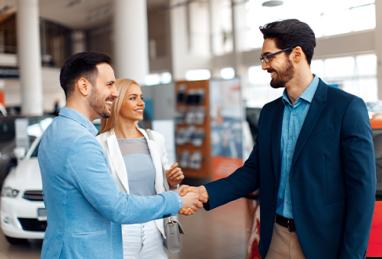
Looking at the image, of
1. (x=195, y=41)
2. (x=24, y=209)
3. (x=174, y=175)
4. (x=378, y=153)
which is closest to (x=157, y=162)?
(x=174, y=175)

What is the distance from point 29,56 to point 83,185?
16.3 m

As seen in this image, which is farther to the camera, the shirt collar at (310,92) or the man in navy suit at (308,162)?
the shirt collar at (310,92)

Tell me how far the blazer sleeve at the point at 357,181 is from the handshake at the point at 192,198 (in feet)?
2.13

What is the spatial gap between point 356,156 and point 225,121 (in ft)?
22.5

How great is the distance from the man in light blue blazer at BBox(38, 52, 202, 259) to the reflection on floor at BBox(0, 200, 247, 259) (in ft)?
10.5

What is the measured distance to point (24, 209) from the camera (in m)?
5.03

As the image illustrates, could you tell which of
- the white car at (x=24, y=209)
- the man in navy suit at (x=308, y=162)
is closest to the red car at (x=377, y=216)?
Result: the man in navy suit at (x=308, y=162)

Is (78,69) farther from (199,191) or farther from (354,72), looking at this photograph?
(354,72)

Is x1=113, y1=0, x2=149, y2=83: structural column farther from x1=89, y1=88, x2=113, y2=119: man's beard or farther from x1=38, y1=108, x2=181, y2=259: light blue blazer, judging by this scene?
x1=38, y1=108, x2=181, y2=259: light blue blazer

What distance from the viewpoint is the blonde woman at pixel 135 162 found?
8.19ft

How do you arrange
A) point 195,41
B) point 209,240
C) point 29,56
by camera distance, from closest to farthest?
point 209,240 → point 29,56 → point 195,41

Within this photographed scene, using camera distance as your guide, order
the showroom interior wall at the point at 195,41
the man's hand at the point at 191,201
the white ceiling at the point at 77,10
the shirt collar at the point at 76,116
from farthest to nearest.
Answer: the white ceiling at the point at 77,10, the showroom interior wall at the point at 195,41, the man's hand at the point at 191,201, the shirt collar at the point at 76,116

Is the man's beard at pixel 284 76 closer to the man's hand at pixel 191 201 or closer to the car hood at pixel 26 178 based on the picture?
the man's hand at pixel 191 201

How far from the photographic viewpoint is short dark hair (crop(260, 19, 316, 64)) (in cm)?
187
